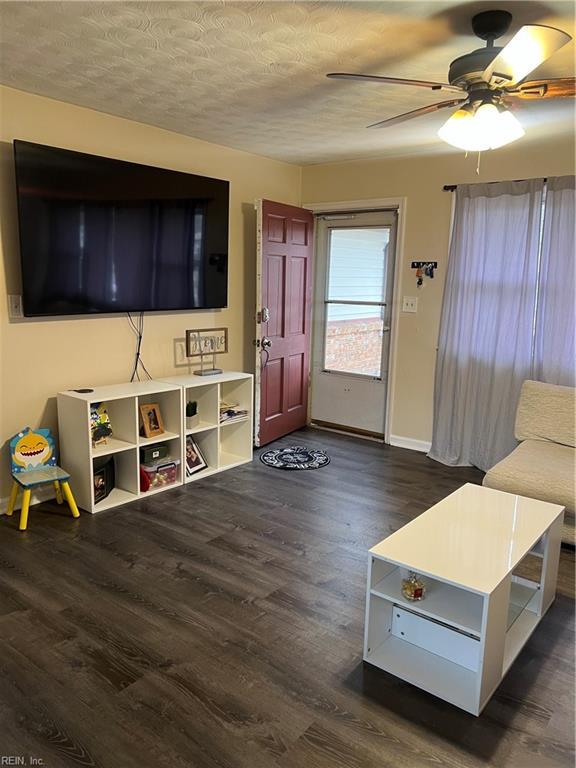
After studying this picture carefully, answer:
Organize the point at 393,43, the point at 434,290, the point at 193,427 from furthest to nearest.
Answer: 1. the point at 434,290
2. the point at 193,427
3. the point at 393,43

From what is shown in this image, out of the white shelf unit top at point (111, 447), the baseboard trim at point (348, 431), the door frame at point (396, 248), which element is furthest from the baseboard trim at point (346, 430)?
the white shelf unit top at point (111, 447)

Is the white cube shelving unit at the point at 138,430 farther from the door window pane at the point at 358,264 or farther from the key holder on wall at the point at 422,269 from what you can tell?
the key holder on wall at the point at 422,269

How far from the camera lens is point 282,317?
4.86 metres

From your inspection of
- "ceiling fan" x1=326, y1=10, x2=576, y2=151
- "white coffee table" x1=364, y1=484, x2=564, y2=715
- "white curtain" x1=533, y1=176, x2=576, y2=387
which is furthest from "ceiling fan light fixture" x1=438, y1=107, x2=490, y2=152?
"white curtain" x1=533, y1=176, x2=576, y2=387

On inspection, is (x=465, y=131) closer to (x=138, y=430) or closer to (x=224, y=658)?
(x=224, y=658)

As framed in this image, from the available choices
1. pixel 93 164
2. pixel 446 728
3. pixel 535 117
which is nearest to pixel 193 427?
pixel 93 164

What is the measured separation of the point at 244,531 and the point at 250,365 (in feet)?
6.68

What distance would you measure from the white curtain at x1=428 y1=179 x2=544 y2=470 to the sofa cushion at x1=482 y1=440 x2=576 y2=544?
0.82 m

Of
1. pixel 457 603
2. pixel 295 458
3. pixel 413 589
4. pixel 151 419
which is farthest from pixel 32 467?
pixel 457 603

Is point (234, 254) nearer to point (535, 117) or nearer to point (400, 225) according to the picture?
point (400, 225)

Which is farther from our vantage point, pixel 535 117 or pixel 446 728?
pixel 535 117

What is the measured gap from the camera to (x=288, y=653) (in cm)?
221

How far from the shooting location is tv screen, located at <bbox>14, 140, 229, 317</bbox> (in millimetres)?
3188

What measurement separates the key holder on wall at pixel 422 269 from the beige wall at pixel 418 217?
0.12 ft
